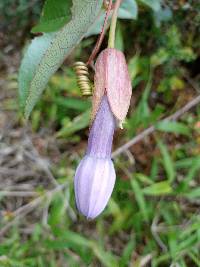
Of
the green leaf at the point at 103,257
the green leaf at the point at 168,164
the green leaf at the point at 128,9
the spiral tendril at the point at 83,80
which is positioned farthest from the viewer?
the green leaf at the point at 168,164

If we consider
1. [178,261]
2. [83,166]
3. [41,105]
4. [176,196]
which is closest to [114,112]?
[83,166]

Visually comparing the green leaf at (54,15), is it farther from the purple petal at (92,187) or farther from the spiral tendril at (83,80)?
the purple petal at (92,187)

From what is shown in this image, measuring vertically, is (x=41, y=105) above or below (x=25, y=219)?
above

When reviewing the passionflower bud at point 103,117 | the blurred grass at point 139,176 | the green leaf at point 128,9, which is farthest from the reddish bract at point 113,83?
the blurred grass at point 139,176

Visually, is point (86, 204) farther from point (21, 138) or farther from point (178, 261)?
point (21, 138)

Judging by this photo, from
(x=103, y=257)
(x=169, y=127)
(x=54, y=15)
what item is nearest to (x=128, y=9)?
(x=54, y=15)

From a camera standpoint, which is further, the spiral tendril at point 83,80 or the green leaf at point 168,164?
the green leaf at point 168,164

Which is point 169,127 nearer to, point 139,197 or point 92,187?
point 139,197
